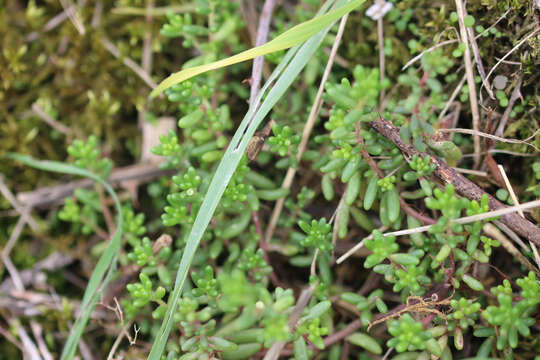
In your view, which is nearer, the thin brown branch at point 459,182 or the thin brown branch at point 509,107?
the thin brown branch at point 459,182

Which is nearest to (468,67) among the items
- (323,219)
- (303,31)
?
(303,31)

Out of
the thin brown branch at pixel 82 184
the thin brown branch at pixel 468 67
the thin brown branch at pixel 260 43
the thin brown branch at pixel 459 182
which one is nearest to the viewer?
the thin brown branch at pixel 459 182

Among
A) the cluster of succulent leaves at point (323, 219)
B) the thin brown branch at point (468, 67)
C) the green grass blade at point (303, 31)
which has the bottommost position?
the cluster of succulent leaves at point (323, 219)

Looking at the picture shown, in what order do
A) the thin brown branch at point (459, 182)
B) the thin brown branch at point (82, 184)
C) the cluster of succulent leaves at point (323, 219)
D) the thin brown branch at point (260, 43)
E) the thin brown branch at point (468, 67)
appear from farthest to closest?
the thin brown branch at point (82, 184)
the thin brown branch at point (260, 43)
the thin brown branch at point (468, 67)
the thin brown branch at point (459, 182)
the cluster of succulent leaves at point (323, 219)

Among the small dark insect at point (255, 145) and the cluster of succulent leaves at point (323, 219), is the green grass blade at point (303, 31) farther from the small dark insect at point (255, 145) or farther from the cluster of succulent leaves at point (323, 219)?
the small dark insect at point (255, 145)

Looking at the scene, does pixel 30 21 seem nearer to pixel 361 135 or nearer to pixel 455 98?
pixel 361 135

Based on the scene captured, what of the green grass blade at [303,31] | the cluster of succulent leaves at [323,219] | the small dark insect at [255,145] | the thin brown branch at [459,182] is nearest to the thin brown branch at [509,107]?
the cluster of succulent leaves at [323,219]

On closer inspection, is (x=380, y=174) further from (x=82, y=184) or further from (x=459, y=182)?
(x=82, y=184)

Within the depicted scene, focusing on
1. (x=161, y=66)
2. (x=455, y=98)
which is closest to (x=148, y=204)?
(x=161, y=66)
